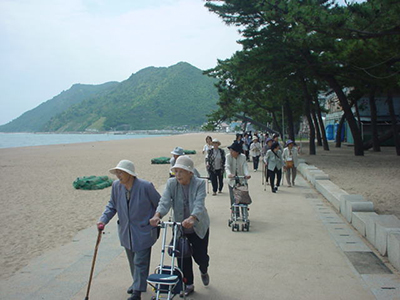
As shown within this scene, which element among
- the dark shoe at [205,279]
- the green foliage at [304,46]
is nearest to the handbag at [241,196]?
the dark shoe at [205,279]

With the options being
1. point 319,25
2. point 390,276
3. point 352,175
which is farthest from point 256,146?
point 390,276

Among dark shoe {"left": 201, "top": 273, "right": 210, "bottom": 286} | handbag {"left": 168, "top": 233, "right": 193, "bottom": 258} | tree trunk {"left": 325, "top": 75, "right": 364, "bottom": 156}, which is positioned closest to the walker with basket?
dark shoe {"left": 201, "top": 273, "right": 210, "bottom": 286}

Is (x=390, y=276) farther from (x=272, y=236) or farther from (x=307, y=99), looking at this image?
(x=307, y=99)

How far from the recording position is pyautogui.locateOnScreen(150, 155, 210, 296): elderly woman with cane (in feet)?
13.4

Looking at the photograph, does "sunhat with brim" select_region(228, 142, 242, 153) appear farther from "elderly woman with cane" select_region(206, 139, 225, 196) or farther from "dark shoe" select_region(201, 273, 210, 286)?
"dark shoe" select_region(201, 273, 210, 286)

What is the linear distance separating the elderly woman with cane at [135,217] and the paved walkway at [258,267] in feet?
1.25

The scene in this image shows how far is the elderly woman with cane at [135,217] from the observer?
13.5 ft

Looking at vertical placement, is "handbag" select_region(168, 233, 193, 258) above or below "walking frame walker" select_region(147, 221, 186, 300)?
above

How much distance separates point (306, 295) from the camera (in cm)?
421

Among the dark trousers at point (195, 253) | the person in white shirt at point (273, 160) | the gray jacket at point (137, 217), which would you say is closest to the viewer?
the gray jacket at point (137, 217)

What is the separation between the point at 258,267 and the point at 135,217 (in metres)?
1.84

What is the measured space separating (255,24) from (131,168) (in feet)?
54.9

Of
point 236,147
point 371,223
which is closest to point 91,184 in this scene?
point 236,147

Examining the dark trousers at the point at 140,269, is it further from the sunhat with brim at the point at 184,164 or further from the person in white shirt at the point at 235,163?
the person in white shirt at the point at 235,163
